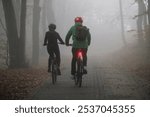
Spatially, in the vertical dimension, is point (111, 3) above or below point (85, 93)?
above

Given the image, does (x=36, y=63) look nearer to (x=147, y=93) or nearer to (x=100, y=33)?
(x=147, y=93)

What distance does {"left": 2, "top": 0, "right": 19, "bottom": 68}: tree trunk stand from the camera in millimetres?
21828

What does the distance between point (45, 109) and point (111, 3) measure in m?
118

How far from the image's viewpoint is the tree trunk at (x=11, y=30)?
21.8 metres

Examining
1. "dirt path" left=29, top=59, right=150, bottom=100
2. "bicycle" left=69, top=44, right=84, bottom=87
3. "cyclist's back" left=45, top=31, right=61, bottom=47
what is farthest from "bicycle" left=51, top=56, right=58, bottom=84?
"bicycle" left=69, top=44, right=84, bottom=87

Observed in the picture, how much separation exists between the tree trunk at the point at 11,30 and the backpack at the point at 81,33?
7.71 m

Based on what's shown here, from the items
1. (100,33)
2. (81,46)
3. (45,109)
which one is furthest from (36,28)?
(100,33)

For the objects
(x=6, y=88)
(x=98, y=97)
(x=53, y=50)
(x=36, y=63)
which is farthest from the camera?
(x=36, y=63)

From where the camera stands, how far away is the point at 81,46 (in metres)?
15.1

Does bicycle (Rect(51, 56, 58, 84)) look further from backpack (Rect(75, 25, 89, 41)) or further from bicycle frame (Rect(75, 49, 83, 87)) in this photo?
backpack (Rect(75, 25, 89, 41))

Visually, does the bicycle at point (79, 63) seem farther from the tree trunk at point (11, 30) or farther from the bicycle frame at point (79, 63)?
the tree trunk at point (11, 30)

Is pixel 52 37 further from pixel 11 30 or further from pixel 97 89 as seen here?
pixel 11 30

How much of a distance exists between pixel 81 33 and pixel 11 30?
8025mm

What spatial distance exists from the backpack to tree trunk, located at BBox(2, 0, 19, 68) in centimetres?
771
